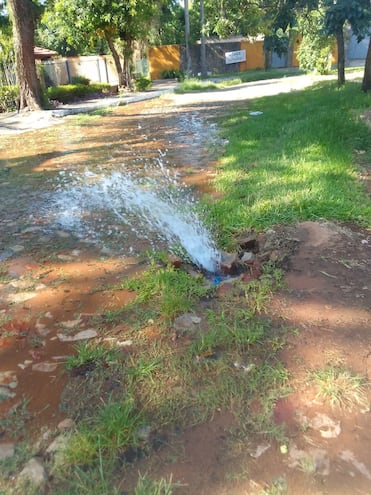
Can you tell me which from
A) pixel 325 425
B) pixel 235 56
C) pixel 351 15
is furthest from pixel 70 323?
pixel 235 56

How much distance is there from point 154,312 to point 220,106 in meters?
12.5

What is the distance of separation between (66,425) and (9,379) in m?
0.54

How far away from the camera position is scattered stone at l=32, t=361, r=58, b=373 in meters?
2.34

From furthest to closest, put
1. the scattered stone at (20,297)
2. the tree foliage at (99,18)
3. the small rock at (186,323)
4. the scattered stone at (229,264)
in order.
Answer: the tree foliage at (99,18), the scattered stone at (229,264), the scattered stone at (20,297), the small rock at (186,323)

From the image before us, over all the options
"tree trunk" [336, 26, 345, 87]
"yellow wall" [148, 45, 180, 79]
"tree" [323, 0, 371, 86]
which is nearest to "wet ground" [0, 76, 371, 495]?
"tree" [323, 0, 371, 86]

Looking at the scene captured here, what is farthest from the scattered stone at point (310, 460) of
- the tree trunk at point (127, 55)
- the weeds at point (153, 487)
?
the tree trunk at point (127, 55)

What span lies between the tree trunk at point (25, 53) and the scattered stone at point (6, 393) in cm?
1419

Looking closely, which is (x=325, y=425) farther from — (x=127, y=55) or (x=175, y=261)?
(x=127, y=55)

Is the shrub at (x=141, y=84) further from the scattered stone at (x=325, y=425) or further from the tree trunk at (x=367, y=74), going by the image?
the scattered stone at (x=325, y=425)

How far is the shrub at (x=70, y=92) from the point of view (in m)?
17.4

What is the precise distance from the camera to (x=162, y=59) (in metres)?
32.2

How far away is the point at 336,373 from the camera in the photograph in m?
2.10

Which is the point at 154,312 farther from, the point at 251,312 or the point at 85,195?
the point at 85,195

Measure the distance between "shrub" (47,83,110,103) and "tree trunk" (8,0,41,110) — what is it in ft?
7.92
